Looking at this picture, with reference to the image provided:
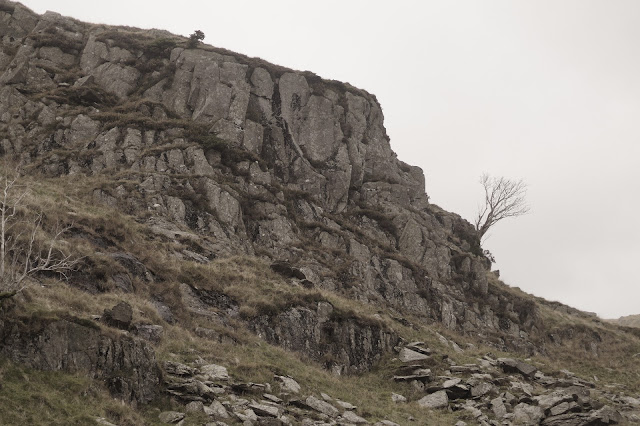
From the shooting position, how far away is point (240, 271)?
121 feet

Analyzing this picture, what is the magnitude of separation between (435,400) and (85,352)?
60.7 feet

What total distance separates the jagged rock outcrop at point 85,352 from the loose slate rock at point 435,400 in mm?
15044

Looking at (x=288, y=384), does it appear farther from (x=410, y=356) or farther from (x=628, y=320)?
(x=628, y=320)

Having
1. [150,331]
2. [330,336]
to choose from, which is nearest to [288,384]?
[150,331]

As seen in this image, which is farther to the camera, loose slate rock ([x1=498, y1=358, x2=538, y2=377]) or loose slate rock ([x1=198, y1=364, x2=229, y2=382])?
loose slate rock ([x1=498, y1=358, x2=538, y2=377])

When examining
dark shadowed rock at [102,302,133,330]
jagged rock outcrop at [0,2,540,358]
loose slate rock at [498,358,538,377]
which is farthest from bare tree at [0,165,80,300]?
loose slate rock at [498,358,538,377]

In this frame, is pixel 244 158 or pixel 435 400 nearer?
pixel 435 400

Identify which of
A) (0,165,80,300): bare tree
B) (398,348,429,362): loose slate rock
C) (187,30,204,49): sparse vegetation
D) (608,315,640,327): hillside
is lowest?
(398,348,429,362): loose slate rock

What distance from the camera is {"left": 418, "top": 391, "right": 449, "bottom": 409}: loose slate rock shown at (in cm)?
2873

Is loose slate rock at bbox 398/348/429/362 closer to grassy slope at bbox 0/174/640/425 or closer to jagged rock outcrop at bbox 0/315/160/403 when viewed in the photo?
grassy slope at bbox 0/174/640/425

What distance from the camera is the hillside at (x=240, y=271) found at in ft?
67.2

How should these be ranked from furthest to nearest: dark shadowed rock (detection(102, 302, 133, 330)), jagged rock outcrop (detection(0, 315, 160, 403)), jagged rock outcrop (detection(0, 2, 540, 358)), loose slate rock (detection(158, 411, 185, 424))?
jagged rock outcrop (detection(0, 2, 540, 358)) → dark shadowed rock (detection(102, 302, 133, 330)) → loose slate rock (detection(158, 411, 185, 424)) → jagged rock outcrop (detection(0, 315, 160, 403))

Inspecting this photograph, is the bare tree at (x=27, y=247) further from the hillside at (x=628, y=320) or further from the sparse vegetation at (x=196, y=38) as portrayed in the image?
the hillside at (x=628, y=320)

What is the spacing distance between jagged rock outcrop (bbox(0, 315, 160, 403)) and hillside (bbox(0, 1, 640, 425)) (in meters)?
0.07
